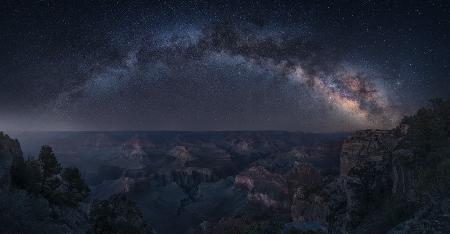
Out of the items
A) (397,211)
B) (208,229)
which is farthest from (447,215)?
(208,229)

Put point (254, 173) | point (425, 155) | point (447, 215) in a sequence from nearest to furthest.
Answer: point (447, 215)
point (425, 155)
point (254, 173)

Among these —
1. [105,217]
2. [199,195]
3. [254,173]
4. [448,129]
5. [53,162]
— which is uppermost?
[448,129]

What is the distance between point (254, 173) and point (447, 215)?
159883 millimetres

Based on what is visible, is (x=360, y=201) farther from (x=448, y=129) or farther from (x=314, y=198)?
(x=314, y=198)

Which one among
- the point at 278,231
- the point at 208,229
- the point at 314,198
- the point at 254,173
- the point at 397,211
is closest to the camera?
the point at 397,211

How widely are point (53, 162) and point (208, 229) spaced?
79.7 m

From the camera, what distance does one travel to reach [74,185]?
43531mm

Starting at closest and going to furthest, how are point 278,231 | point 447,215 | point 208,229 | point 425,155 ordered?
point 447,215, point 425,155, point 278,231, point 208,229

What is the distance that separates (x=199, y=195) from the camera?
616ft

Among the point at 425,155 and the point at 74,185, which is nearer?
the point at 425,155

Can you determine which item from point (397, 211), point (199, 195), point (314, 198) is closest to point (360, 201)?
point (397, 211)

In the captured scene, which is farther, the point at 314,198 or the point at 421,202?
the point at 314,198

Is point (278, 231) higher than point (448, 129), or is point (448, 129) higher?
point (448, 129)

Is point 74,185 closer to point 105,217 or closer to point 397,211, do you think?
point 105,217
